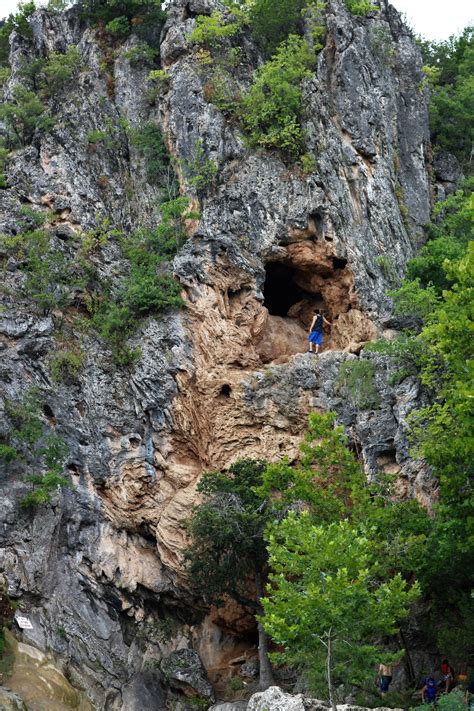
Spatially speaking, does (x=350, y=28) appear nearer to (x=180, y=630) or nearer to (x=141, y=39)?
(x=141, y=39)

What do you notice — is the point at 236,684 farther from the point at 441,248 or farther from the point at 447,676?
the point at 441,248

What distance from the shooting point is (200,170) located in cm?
2883

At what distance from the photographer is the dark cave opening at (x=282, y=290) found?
1154 inches

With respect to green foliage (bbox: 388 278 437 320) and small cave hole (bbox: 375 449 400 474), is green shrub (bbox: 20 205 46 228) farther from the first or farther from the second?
small cave hole (bbox: 375 449 400 474)

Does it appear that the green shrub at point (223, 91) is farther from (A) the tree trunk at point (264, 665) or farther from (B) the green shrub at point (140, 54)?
(A) the tree trunk at point (264, 665)

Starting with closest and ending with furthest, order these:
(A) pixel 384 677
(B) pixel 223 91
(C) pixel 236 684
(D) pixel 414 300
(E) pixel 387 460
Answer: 1. (A) pixel 384 677
2. (E) pixel 387 460
3. (C) pixel 236 684
4. (D) pixel 414 300
5. (B) pixel 223 91

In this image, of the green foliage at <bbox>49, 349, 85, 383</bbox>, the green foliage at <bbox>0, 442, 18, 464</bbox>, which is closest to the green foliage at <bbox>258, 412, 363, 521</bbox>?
Result: the green foliage at <bbox>0, 442, 18, 464</bbox>

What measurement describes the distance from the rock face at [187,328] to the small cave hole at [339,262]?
0.06 meters

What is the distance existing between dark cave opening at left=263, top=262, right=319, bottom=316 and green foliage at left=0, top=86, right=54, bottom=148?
392 inches

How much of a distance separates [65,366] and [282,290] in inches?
333

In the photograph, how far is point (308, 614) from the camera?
611 inches

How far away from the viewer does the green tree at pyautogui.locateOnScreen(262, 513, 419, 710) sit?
50.8 feet

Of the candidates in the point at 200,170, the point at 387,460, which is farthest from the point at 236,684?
the point at 200,170

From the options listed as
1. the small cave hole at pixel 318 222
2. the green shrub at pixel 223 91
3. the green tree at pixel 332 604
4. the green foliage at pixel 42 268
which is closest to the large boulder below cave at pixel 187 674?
the green tree at pixel 332 604
